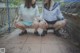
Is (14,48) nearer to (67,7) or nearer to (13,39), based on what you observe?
(13,39)

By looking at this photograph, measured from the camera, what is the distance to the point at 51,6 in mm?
1048

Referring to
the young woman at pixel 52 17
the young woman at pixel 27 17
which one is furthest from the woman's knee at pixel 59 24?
the young woman at pixel 27 17

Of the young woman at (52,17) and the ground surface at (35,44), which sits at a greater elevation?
the young woman at (52,17)

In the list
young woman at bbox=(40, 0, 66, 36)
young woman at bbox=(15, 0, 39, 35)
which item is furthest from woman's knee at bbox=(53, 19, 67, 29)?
young woman at bbox=(15, 0, 39, 35)

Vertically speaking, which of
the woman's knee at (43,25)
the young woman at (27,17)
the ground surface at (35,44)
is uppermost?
the young woman at (27,17)

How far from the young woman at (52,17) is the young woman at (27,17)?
0.04 metres

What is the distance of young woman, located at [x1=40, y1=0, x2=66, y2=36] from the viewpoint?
1.03m

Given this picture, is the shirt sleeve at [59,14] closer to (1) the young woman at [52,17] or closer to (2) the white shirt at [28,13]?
(1) the young woman at [52,17]

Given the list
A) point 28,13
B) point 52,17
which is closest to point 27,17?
point 28,13

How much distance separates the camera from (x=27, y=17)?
104 centimetres

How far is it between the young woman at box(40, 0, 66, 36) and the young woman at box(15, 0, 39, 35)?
0.04m

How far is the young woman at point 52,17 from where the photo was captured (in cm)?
103

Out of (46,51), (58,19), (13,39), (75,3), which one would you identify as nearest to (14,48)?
(13,39)

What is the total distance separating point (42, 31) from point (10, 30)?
193mm
